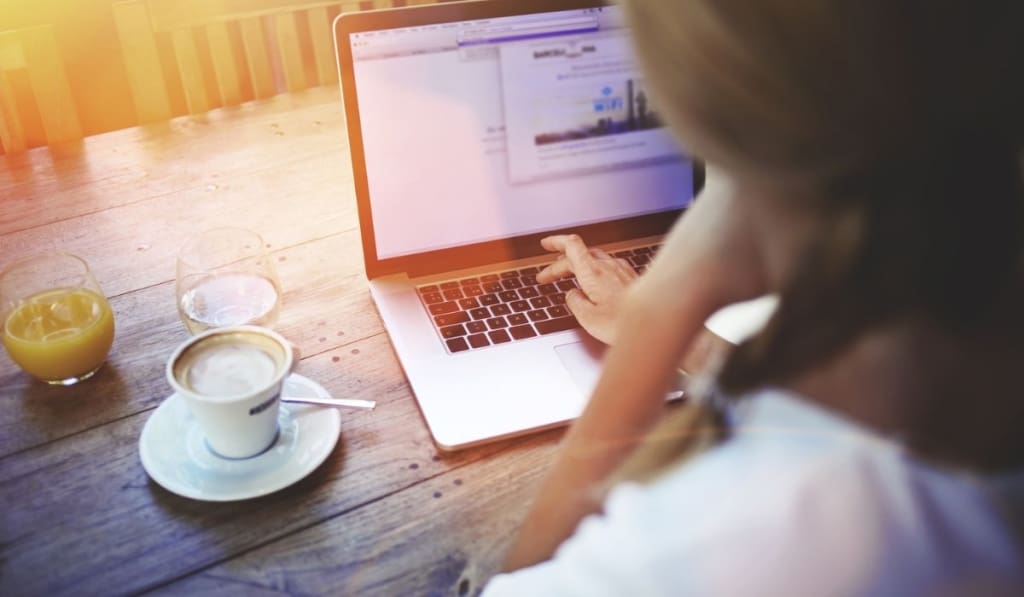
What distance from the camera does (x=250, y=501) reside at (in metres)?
0.70

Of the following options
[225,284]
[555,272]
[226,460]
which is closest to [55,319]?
[225,284]

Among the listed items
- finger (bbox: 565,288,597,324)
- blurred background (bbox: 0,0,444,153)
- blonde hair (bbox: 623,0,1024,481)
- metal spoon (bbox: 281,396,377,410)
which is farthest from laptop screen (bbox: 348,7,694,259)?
blurred background (bbox: 0,0,444,153)

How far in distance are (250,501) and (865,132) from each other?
0.55 metres

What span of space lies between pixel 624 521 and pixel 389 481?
343 mm

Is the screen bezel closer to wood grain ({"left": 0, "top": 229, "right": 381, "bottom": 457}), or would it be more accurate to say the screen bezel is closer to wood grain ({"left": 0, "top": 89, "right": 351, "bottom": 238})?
wood grain ({"left": 0, "top": 229, "right": 381, "bottom": 457})

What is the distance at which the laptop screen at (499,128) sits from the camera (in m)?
0.92

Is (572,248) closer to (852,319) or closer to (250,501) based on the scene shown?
(250,501)

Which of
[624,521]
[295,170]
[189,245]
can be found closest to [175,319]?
[189,245]

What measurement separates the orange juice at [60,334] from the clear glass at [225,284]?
8 centimetres

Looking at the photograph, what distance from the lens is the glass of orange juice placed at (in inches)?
31.8

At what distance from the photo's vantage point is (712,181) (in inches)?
26.2

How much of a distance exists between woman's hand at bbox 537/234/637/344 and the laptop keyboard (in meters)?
0.01

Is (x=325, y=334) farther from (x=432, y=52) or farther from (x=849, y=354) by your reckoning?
(x=849, y=354)

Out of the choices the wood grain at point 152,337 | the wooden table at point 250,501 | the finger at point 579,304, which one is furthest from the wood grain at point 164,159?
the finger at point 579,304
